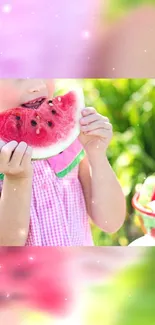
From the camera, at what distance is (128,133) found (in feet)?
6.61

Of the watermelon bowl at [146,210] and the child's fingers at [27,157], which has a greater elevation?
the child's fingers at [27,157]

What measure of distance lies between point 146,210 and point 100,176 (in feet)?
0.47

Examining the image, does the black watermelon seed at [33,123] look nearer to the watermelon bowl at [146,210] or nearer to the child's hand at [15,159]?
the child's hand at [15,159]

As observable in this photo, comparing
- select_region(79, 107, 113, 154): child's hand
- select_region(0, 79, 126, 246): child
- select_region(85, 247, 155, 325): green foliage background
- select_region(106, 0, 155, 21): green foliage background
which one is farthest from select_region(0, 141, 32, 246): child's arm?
select_region(106, 0, 155, 21): green foliage background

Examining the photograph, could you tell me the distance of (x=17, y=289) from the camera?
2010mm

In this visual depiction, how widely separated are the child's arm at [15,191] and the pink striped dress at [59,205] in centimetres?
2

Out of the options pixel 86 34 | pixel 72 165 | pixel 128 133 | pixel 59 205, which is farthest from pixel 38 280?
pixel 86 34

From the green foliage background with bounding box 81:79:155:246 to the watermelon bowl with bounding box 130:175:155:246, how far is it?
0.01 m

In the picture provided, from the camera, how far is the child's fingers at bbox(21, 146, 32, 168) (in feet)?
6.44

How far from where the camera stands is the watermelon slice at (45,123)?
1966mm

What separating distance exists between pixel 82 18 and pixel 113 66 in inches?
5.3

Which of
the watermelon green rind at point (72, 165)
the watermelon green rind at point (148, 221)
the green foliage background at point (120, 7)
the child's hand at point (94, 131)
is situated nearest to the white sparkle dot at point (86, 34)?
the green foliage background at point (120, 7)

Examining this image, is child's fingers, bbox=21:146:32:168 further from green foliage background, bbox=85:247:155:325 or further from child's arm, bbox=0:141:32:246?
green foliage background, bbox=85:247:155:325

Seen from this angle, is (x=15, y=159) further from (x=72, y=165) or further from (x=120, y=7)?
(x=120, y=7)
